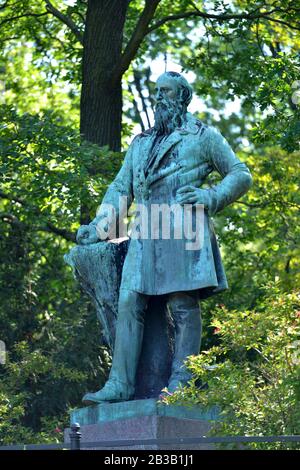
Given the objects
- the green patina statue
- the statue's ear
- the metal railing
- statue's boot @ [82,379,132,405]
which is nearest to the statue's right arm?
the green patina statue

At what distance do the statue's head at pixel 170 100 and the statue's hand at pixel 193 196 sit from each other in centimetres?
61

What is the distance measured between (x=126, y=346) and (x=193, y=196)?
1120 mm

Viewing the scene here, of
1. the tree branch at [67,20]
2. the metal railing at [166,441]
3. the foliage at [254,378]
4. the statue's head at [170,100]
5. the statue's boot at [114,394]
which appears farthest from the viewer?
the tree branch at [67,20]

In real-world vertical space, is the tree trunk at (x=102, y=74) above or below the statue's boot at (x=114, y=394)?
above

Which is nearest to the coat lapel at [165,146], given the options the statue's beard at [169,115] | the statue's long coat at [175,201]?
the statue's long coat at [175,201]

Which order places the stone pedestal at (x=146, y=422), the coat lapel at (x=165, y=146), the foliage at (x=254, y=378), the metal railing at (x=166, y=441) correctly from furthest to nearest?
the coat lapel at (x=165, y=146) < the stone pedestal at (x=146, y=422) < the foliage at (x=254, y=378) < the metal railing at (x=166, y=441)

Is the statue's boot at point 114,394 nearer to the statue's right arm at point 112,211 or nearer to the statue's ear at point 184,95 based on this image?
the statue's right arm at point 112,211

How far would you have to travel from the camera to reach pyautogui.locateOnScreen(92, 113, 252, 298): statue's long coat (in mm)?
10125

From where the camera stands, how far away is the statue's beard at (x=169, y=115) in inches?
414

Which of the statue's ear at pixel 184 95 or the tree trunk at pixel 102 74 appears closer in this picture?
the statue's ear at pixel 184 95

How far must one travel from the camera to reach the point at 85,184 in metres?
16.6

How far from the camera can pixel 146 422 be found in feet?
31.5

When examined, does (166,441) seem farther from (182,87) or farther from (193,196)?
(182,87)

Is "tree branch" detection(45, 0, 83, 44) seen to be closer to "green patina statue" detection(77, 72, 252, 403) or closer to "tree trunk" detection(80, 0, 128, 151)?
"tree trunk" detection(80, 0, 128, 151)
